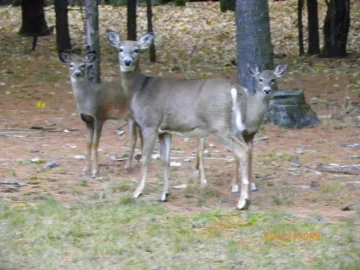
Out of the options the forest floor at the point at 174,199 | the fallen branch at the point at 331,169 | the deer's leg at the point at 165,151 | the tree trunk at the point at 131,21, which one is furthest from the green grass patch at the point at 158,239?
the tree trunk at the point at 131,21

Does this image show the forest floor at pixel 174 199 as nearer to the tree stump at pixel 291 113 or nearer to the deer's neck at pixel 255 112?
the tree stump at pixel 291 113

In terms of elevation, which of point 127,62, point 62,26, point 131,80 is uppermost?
point 127,62

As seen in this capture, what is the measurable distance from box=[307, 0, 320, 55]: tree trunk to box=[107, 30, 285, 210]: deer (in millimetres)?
11257

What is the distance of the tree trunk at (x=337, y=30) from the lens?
1936 cm

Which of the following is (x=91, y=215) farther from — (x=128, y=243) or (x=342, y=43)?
(x=342, y=43)

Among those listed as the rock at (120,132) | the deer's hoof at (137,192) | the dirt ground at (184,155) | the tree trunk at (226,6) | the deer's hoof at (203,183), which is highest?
the tree trunk at (226,6)

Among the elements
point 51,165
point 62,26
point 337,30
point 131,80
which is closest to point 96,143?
point 51,165

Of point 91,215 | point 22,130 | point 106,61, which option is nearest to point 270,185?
point 91,215

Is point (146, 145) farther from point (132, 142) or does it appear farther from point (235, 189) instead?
point (132, 142)

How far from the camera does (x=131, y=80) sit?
8.55 meters
